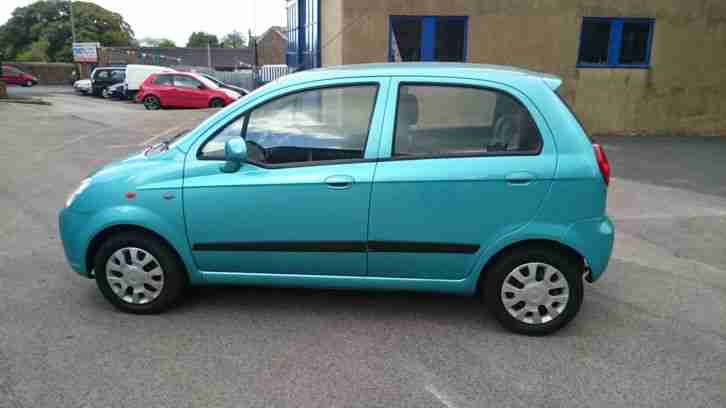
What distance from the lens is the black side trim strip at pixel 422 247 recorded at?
144 inches

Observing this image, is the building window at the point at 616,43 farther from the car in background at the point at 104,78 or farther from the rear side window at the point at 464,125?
the car in background at the point at 104,78

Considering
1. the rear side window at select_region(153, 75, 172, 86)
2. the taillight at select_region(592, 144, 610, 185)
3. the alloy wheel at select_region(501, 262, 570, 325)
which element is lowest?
the alloy wheel at select_region(501, 262, 570, 325)

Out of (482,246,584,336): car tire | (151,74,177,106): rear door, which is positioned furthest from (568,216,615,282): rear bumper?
(151,74,177,106): rear door

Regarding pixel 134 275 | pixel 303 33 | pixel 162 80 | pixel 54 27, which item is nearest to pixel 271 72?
pixel 303 33

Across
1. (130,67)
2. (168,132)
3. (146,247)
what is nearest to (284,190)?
(146,247)

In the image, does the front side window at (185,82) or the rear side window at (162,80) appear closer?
the front side window at (185,82)

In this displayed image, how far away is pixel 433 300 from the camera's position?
4312mm

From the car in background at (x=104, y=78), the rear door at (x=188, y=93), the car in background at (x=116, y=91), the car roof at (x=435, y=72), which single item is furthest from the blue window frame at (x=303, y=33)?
the car in background at (x=104, y=78)

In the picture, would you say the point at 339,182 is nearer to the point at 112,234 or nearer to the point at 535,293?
the point at 535,293

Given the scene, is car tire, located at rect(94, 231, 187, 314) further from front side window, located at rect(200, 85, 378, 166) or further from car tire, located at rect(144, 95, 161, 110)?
car tire, located at rect(144, 95, 161, 110)

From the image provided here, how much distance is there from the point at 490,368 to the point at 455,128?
5.12 feet

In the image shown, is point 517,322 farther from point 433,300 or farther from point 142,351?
point 142,351

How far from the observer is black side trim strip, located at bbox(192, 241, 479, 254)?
3.67 m

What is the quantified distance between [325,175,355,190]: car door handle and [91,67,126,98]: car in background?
29.5m
